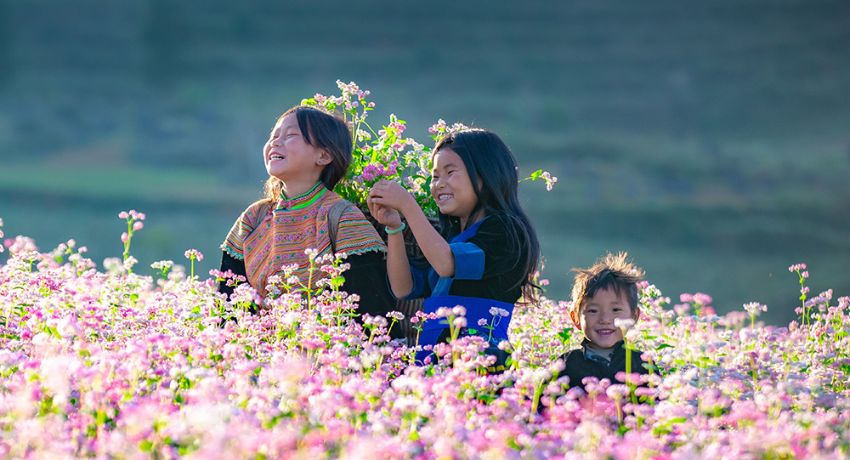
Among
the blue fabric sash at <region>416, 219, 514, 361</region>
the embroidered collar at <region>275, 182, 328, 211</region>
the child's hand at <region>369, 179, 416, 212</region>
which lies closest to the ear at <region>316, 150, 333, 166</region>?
the embroidered collar at <region>275, 182, 328, 211</region>

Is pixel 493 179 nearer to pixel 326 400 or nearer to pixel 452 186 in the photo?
pixel 452 186

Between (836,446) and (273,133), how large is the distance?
300 centimetres

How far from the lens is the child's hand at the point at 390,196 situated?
406 centimetres

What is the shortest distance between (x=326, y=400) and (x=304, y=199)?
7.93 feet

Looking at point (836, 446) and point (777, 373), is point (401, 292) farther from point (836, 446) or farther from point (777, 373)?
point (836, 446)

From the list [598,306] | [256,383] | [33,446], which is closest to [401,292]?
[598,306]

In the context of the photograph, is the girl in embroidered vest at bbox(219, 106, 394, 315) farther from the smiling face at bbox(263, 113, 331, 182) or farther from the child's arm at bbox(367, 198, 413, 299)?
the child's arm at bbox(367, 198, 413, 299)

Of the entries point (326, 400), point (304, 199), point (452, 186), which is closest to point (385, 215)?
point (452, 186)

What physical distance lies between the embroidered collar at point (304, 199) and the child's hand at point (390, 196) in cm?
66

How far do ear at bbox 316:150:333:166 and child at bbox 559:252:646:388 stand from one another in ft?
4.49

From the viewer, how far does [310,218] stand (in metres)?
4.71

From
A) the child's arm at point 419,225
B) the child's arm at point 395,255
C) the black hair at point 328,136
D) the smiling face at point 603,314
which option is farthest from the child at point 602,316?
the black hair at point 328,136

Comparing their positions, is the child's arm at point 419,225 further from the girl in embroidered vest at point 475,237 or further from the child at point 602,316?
the child at point 602,316

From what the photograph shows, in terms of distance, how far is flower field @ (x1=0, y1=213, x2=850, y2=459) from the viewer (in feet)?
7.64
